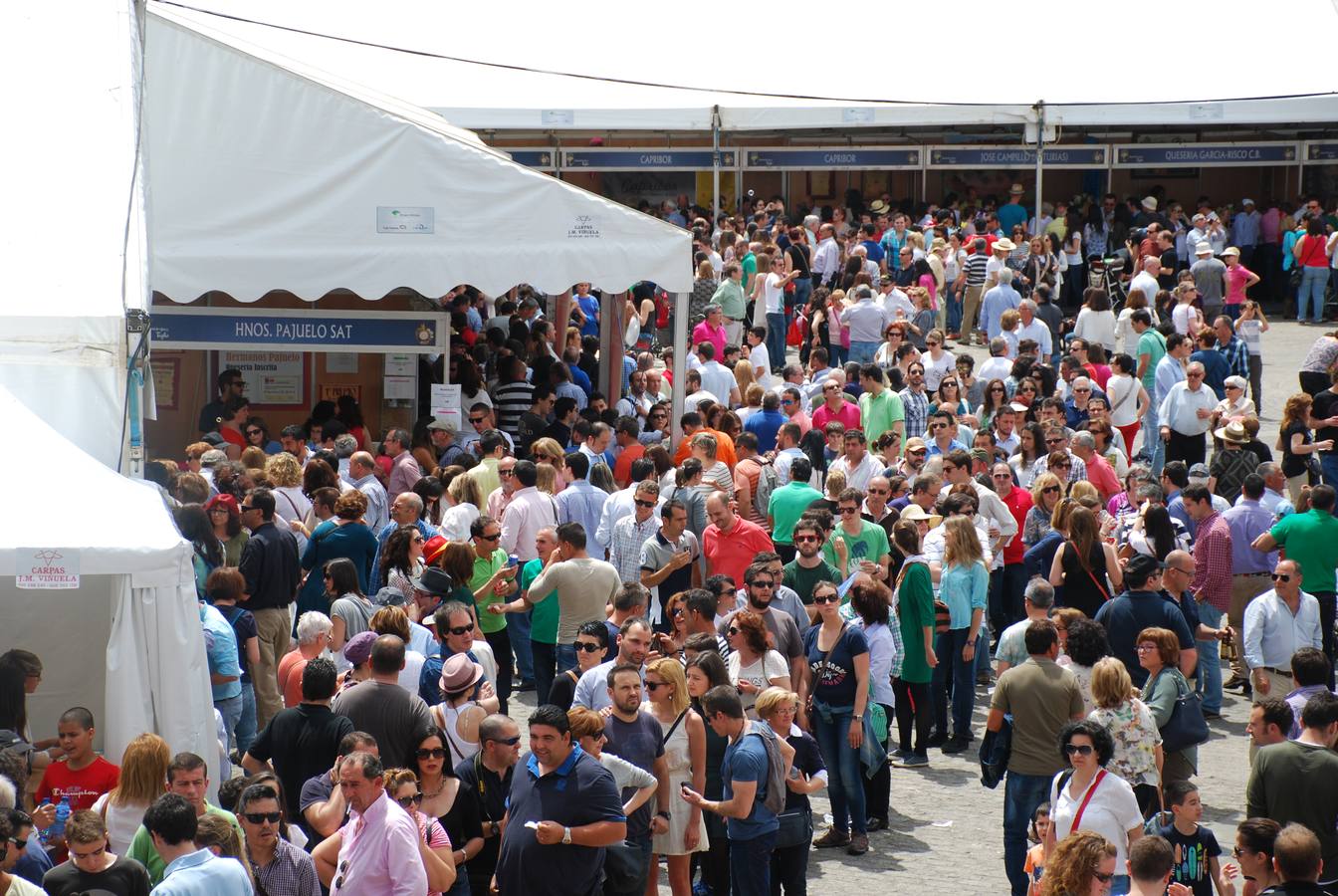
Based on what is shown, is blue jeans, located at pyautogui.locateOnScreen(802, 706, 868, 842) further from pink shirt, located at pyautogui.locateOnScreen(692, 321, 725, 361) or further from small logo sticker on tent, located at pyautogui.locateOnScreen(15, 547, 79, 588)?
pink shirt, located at pyautogui.locateOnScreen(692, 321, 725, 361)

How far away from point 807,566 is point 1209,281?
39.6 ft

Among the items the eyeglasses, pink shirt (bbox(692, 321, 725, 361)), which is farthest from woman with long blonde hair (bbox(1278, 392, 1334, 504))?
the eyeglasses

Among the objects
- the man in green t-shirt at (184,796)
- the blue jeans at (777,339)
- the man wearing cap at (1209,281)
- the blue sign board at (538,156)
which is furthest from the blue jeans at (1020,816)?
the blue sign board at (538,156)

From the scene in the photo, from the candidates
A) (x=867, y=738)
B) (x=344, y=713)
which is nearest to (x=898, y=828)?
(x=867, y=738)

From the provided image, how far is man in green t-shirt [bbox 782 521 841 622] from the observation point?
9.41 m

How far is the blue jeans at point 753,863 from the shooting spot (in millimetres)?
7121

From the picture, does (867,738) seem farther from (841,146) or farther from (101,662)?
(841,146)

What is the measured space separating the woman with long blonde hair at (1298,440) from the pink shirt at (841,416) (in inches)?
133

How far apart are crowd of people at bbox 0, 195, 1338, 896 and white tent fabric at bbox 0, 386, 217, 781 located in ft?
0.78

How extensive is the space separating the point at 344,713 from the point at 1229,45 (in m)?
20.2

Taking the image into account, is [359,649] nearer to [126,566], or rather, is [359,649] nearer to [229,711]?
[126,566]

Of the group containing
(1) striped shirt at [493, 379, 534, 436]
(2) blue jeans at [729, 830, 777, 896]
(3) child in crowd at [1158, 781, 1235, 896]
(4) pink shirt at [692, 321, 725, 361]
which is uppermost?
(4) pink shirt at [692, 321, 725, 361]

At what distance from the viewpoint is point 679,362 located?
1343cm

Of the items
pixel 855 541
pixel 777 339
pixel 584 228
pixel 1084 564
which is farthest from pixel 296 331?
pixel 777 339
